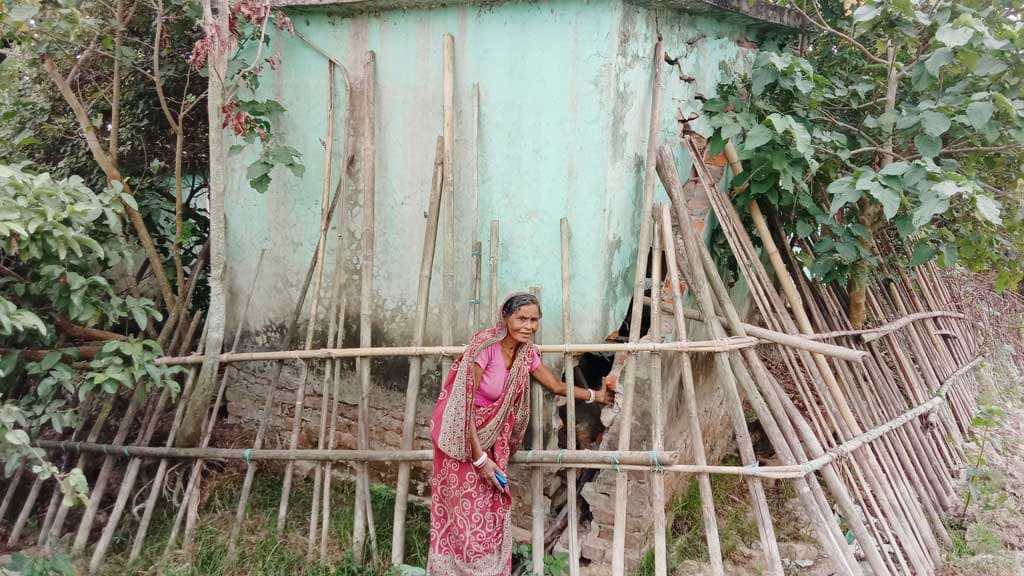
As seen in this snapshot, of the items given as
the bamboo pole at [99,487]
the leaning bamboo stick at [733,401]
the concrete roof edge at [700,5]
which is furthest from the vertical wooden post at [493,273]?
the bamboo pole at [99,487]

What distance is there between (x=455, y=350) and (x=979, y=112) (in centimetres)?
249

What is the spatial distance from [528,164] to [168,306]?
85.4 inches

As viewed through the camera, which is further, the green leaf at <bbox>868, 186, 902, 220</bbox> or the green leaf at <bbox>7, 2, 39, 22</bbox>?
the green leaf at <bbox>7, 2, 39, 22</bbox>

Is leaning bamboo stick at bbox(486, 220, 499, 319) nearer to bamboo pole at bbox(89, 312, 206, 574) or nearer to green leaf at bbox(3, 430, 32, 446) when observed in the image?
bamboo pole at bbox(89, 312, 206, 574)

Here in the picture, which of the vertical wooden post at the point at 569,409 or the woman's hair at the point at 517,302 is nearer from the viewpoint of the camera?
the woman's hair at the point at 517,302

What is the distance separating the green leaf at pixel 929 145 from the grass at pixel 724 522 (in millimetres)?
2021

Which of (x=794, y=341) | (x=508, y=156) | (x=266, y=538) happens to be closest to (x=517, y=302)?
(x=508, y=156)

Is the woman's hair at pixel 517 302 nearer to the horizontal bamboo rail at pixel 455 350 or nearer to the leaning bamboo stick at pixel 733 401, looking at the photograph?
the horizontal bamboo rail at pixel 455 350

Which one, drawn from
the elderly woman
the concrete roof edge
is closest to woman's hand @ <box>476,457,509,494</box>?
the elderly woman

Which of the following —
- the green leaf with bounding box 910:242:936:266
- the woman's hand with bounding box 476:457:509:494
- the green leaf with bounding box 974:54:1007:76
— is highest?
the green leaf with bounding box 974:54:1007:76

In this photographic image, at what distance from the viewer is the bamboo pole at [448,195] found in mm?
3467

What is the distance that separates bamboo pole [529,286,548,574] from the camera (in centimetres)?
333

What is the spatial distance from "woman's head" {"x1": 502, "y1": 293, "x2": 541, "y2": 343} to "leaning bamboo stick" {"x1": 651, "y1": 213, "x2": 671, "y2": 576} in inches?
15.6

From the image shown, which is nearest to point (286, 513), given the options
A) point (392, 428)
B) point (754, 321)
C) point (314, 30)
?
point (392, 428)
